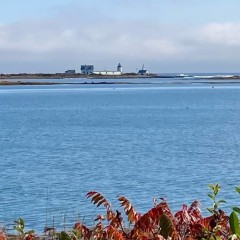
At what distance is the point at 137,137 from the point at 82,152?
34.9 ft

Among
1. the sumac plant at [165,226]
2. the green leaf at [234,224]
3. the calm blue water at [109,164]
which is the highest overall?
the green leaf at [234,224]

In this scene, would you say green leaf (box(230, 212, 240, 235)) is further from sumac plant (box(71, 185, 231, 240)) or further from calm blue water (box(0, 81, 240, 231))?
calm blue water (box(0, 81, 240, 231))

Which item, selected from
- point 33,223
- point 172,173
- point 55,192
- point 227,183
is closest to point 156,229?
point 33,223

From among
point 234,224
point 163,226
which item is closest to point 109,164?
point 163,226

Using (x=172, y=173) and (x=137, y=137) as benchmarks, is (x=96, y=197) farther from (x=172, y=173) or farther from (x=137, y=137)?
(x=137, y=137)

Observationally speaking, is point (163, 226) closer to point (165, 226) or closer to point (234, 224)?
point (165, 226)

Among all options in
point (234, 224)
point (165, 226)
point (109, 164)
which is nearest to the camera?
point (234, 224)

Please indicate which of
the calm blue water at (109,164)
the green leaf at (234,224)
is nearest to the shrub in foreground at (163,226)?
the green leaf at (234,224)

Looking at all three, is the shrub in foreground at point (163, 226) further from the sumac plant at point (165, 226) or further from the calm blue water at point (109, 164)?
the calm blue water at point (109, 164)

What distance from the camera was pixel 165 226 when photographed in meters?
4.04

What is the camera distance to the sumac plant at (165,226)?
402cm

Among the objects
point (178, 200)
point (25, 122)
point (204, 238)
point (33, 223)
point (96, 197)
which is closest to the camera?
point (204, 238)

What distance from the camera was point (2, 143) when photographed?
147 ft

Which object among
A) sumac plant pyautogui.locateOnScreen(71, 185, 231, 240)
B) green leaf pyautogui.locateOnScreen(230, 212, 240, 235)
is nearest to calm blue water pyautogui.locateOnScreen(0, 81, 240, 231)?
sumac plant pyautogui.locateOnScreen(71, 185, 231, 240)
